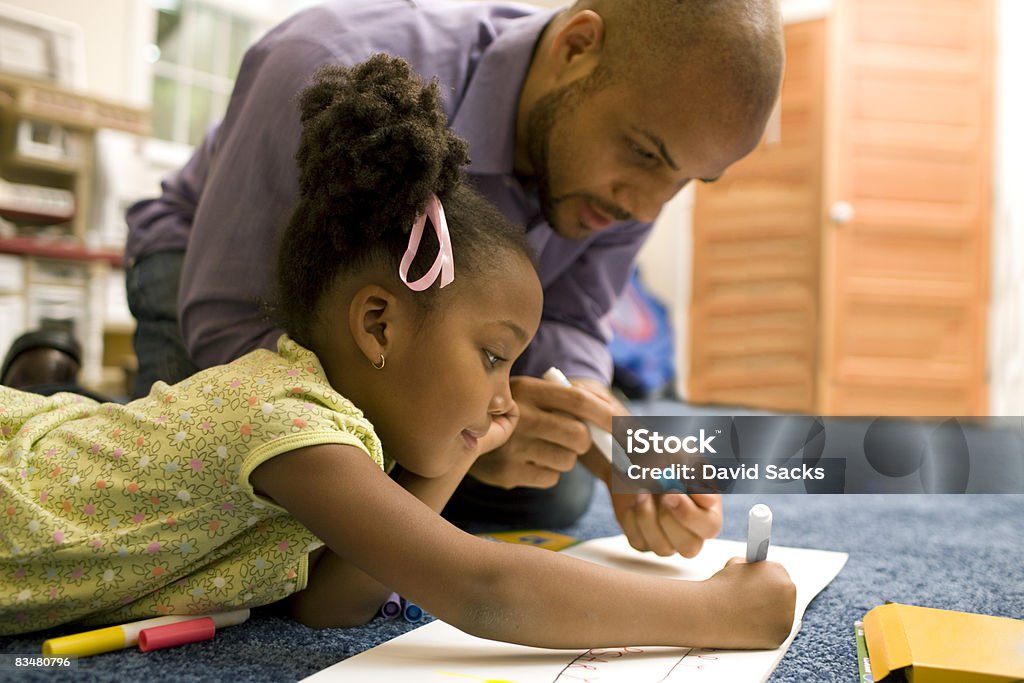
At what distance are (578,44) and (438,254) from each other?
1.22ft

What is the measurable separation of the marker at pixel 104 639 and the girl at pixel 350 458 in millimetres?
16

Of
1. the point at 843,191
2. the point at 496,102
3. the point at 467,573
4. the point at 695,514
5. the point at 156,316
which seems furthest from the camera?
the point at 843,191

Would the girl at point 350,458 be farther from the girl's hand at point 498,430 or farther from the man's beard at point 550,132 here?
the man's beard at point 550,132

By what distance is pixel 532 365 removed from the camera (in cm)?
102

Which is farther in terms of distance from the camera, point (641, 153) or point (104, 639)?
point (641, 153)

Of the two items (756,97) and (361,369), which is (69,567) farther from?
(756,97)

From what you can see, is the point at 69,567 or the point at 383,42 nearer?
the point at 69,567

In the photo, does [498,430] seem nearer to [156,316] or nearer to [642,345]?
[156,316]

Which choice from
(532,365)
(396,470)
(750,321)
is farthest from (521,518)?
(750,321)

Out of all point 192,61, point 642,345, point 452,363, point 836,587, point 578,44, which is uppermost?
point 578,44

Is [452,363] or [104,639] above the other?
[452,363]

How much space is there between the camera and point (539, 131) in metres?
0.89

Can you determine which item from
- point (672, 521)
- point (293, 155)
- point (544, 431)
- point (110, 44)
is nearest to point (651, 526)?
point (672, 521)

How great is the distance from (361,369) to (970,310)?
2.74m
